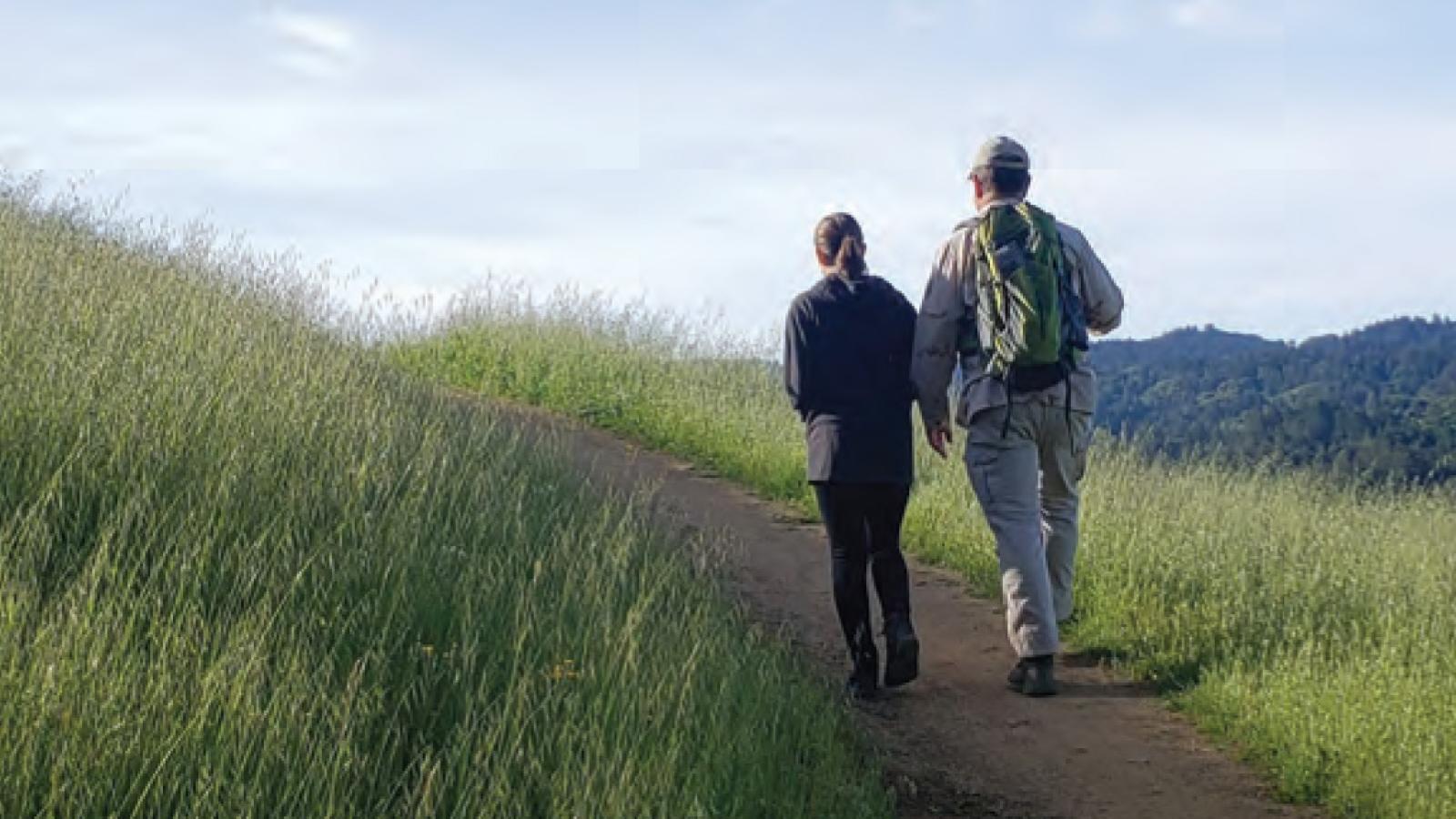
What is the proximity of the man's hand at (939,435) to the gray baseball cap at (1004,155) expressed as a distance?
3.97 feet

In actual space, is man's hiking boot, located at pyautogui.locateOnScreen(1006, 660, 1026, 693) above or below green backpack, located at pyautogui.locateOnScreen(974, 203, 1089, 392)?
below

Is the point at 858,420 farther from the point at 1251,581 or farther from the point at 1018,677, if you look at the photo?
the point at 1251,581

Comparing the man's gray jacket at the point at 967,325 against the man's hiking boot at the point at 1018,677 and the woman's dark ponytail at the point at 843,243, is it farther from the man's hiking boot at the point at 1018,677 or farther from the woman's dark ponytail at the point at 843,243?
the man's hiking boot at the point at 1018,677

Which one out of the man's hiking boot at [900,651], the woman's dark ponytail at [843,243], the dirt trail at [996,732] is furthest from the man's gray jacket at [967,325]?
the dirt trail at [996,732]

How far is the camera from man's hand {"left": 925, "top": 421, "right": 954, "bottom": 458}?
746cm

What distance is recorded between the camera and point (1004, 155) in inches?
293

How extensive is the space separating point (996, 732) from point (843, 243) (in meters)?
2.26

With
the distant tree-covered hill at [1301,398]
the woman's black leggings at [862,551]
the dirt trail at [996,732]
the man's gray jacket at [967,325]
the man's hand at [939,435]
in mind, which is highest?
the distant tree-covered hill at [1301,398]

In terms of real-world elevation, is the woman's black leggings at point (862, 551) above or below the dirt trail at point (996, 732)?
above

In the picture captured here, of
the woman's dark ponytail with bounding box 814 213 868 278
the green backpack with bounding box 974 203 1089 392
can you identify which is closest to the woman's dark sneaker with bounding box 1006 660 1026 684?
the green backpack with bounding box 974 203 1089 392

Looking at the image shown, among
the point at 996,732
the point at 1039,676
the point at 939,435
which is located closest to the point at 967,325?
the point at 939,435

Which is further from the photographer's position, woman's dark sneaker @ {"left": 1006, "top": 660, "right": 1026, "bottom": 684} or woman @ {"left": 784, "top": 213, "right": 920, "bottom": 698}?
woman's dark sneaker @ {"left": 1006, "top": 660, "right": 1026, "bottom": 684}

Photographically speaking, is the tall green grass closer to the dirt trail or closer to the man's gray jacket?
the dirt trail

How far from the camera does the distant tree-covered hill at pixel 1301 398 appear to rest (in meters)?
15.7
